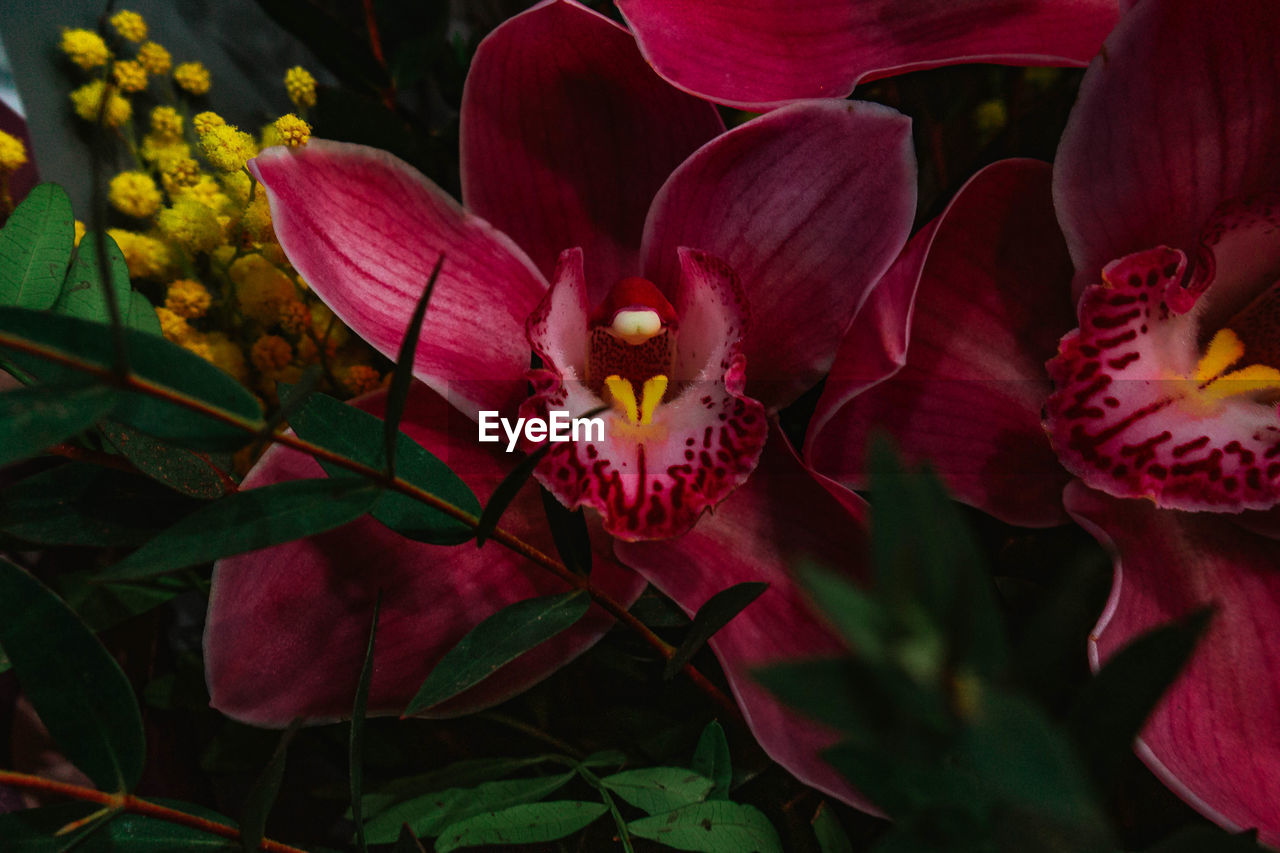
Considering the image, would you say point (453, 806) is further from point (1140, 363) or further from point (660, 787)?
point (1140, 363)

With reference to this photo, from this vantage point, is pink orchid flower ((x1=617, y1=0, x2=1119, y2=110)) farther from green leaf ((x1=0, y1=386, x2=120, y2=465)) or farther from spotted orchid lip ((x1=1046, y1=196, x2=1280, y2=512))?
green leaf ((x1=0, y1=386, x2=120, y2=465))

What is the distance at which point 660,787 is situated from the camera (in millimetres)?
406

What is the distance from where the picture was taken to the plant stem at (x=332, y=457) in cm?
24

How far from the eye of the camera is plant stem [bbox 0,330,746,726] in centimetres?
24

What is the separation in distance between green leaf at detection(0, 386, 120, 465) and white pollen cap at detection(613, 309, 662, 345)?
0.85ft

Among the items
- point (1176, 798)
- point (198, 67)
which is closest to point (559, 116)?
point (198, 67)

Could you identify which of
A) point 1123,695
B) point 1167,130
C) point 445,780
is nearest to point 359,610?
point 445,780

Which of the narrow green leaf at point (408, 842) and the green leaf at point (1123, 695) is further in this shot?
the narrow green leaf at point (408, 842)

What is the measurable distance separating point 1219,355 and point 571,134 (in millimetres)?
389

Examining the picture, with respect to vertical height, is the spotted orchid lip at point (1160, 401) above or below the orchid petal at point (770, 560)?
above

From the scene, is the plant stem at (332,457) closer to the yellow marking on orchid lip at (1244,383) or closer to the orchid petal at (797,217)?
the orchid petal at (797,217)

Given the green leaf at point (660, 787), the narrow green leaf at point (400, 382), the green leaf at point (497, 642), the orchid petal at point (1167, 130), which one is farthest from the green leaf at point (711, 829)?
the orchid petal at point (1167, 130)

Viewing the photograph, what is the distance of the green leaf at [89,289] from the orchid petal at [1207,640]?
51 centimetres

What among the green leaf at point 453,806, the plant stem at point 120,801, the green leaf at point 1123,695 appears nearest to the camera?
the green leaf at point 1123,695
